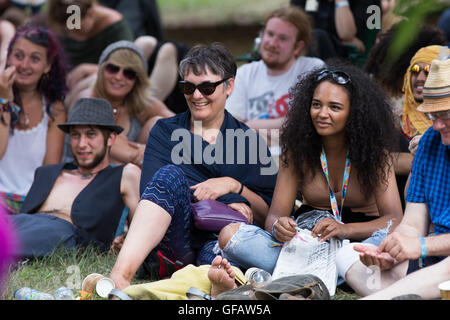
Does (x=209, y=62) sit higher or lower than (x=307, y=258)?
higher

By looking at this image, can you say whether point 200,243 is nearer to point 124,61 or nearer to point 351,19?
point 124,61

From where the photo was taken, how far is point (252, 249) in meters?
3.71

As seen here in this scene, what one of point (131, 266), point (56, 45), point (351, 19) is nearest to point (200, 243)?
point (131, 266)

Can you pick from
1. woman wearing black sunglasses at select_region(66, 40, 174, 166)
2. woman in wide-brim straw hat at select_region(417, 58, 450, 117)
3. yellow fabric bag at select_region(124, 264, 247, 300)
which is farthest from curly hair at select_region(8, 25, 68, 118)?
woman in wide-brim straw hat at select_region(417, 58, 450, 117)

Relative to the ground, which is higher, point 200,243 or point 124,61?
point 124,61

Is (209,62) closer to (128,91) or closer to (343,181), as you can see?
(343,181)

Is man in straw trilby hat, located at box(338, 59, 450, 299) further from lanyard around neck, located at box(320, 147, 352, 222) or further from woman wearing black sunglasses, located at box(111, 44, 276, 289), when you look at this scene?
woman wearing black sunglasses, located at box(111, 44, 276, 289)

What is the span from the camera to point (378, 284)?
3350mm

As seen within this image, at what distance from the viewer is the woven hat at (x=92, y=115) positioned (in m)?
4.73

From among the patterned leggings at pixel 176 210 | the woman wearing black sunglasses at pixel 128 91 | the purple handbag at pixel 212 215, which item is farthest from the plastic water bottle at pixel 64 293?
the woman wearing black sunglasses at pixel 128 91

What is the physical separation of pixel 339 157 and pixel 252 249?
2.52ft

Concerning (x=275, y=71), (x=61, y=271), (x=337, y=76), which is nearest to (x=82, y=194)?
(x=61, y=271)

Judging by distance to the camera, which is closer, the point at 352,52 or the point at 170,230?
the point at 170,230
